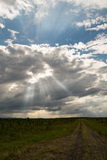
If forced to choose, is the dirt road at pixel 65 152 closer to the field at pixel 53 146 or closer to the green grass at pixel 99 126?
the field at pixel 53 146

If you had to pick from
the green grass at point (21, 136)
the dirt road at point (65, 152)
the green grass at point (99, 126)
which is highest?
the green grass at point (99, 126)

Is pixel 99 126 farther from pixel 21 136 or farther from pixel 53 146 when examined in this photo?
pixel 53 146

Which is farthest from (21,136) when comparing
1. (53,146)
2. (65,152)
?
(65,152)

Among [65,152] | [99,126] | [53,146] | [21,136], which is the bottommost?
[65,152]

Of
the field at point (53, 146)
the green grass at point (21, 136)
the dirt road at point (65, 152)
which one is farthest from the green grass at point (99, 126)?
the dirt road at point (65, 152)

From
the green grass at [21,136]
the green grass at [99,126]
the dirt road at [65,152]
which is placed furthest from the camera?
the green grass at [99,126]

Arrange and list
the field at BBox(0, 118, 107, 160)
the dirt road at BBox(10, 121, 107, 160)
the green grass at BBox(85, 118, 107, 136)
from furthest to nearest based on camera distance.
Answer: the green grass at BBox(85, 118, 107, 136), the field at BBox(0, 118, 107, 160), the dirt road at BBox(10, 121, 107, 160)

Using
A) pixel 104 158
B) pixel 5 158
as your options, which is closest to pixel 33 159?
pixel 5 158

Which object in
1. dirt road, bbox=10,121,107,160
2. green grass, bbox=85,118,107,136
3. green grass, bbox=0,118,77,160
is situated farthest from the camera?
green grass, bbox=85,118,107,136

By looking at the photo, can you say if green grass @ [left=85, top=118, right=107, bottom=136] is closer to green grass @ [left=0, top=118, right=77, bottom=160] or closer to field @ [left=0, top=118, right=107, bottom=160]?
green grass @ [left=0, top=118, right=77, bottom=160]

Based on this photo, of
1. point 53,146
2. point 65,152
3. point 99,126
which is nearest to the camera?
point 65,152

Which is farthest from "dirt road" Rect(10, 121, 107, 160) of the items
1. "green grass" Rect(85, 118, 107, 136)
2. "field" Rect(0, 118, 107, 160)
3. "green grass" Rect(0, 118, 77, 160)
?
"green grass" Rect(85, 118, 107, 136)

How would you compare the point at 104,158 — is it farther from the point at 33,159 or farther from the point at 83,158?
the point at 33,159

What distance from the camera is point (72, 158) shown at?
656 inches
